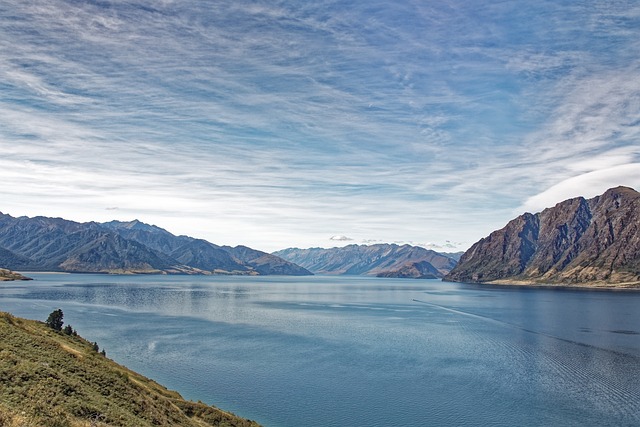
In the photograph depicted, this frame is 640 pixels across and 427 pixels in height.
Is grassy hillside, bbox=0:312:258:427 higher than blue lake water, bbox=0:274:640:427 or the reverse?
higher

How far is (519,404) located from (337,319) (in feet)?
398

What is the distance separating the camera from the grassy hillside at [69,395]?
3325 cm

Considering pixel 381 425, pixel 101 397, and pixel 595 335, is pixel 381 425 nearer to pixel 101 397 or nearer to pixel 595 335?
pixel 101 397

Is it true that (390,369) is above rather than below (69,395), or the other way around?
below

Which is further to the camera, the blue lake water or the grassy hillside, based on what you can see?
the blue lake water

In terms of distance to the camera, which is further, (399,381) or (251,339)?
(251,339)

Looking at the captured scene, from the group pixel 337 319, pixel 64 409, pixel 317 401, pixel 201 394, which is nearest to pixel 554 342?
pixel 337 319

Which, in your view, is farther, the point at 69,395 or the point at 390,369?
the point at 390,369

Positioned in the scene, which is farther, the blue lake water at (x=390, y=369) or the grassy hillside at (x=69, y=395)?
the blue lake water at (x=390, y=369)

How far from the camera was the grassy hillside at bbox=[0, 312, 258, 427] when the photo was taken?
109ft

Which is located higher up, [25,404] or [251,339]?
[25,404]

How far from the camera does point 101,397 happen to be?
4381 centimetres

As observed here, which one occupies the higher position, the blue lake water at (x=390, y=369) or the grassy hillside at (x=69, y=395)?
the grassy hillside at (x=69, y=395)

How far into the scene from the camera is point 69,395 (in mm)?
39594
